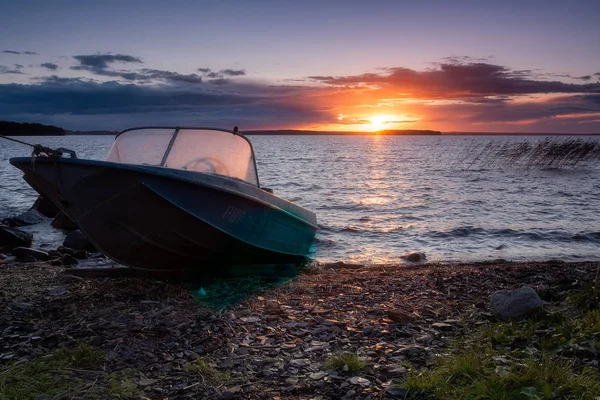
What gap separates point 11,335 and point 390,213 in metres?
18.4

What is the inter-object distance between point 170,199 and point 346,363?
3.87 metres

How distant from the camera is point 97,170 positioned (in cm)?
682

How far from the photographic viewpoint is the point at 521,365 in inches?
170

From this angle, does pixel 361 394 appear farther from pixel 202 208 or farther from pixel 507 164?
pixel 507 164

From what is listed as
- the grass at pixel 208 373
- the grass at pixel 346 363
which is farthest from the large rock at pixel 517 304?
the grass at pixel 208 373

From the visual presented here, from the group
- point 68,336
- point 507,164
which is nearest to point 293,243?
point 68,336

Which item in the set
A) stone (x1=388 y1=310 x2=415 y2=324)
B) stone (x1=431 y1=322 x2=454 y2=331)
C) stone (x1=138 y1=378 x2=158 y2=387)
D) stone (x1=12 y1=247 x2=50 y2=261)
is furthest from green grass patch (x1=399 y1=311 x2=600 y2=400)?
stone (x1=12 y1=247 x2=50 y2=261)

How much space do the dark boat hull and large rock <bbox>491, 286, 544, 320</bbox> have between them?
4.30 metres

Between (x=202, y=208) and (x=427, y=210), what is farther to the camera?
(x=427, y=210)

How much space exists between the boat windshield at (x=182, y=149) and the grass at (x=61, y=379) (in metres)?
3.97

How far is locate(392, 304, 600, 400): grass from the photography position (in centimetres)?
390

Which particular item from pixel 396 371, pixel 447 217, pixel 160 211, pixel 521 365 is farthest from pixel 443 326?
pixel 447 217

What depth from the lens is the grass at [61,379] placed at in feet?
13.9

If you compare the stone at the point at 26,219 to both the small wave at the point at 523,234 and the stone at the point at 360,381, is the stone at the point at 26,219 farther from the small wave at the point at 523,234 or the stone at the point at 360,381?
the stone at the point at 360,381
